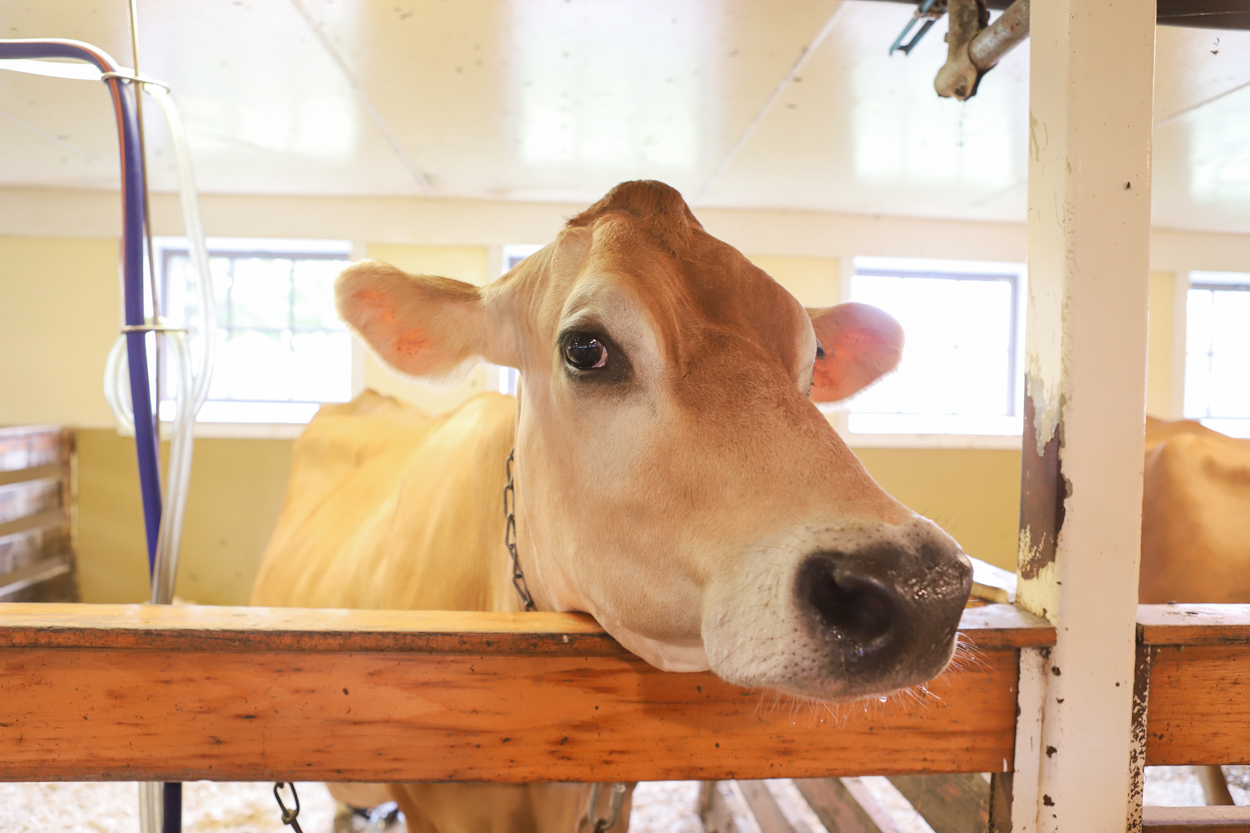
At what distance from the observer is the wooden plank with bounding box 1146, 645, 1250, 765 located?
90cm

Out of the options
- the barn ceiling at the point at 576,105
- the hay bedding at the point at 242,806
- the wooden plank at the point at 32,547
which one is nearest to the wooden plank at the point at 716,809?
the hay bedding at the point at 242,806

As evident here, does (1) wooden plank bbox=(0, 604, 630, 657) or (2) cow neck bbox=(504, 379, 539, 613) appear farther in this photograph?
(2) cow neck bbox=(504, 379, 539, 613)

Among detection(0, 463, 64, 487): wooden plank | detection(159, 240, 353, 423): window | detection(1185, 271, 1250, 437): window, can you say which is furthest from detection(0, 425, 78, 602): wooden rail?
detection(1185, 271, 1250, 437): window

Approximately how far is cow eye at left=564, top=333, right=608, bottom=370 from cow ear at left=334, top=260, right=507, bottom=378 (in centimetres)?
32

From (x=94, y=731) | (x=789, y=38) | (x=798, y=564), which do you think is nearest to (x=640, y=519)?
(x=798, y=564)

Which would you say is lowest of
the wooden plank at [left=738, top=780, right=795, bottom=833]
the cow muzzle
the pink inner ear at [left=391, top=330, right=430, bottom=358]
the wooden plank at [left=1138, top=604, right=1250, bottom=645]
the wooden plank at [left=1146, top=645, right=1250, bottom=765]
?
the wooden plank at [left=738, top=780, right=795, bottom=833]

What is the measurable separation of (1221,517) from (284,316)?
576cm

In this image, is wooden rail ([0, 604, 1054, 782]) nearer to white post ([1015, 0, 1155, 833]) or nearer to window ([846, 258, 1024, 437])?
white post ([1015, 0, 1155, 833])

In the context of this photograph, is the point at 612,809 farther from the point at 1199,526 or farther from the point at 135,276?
the point at 1199,526

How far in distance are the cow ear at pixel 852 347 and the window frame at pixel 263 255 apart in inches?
166

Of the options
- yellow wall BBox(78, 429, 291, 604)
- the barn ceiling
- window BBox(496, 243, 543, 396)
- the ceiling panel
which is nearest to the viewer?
the barn ceiling

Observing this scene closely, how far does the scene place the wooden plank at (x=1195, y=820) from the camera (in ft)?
3.06

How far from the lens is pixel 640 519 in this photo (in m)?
0.84

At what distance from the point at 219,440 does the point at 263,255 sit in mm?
1491
